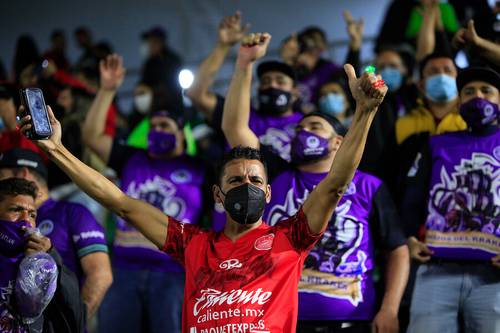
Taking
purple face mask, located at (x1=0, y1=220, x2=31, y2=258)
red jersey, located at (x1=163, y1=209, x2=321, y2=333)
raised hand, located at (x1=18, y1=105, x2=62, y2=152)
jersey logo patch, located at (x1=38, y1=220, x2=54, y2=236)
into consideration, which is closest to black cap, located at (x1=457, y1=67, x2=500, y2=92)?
red jersey, located at (x1=163, y1=209, x2=321, y2=333)

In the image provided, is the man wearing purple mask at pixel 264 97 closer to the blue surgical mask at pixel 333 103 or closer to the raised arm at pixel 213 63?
the raised arm at pixel 213 63

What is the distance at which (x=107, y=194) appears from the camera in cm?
494

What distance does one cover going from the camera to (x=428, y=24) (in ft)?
24.2

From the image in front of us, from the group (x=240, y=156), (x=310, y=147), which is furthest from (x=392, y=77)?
(x=240, y=156)

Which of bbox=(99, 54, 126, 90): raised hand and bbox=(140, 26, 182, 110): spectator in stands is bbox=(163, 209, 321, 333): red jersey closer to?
bbox=(99, 54, 126, 90): raised hand

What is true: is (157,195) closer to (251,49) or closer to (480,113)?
(251,49)

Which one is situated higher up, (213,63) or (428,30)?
(428,30)

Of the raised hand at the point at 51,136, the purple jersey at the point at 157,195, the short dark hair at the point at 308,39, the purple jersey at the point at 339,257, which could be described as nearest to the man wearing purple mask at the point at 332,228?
the purple jersey at the point at 339,257

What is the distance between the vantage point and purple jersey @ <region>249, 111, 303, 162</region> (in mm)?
6598

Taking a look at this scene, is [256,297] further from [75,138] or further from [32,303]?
[75,138]

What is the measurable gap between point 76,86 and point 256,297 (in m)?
4.36

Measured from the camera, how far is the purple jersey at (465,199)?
5535mm

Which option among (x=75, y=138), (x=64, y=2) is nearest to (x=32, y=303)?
(x=75, y=138)

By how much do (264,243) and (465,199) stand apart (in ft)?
4.67
